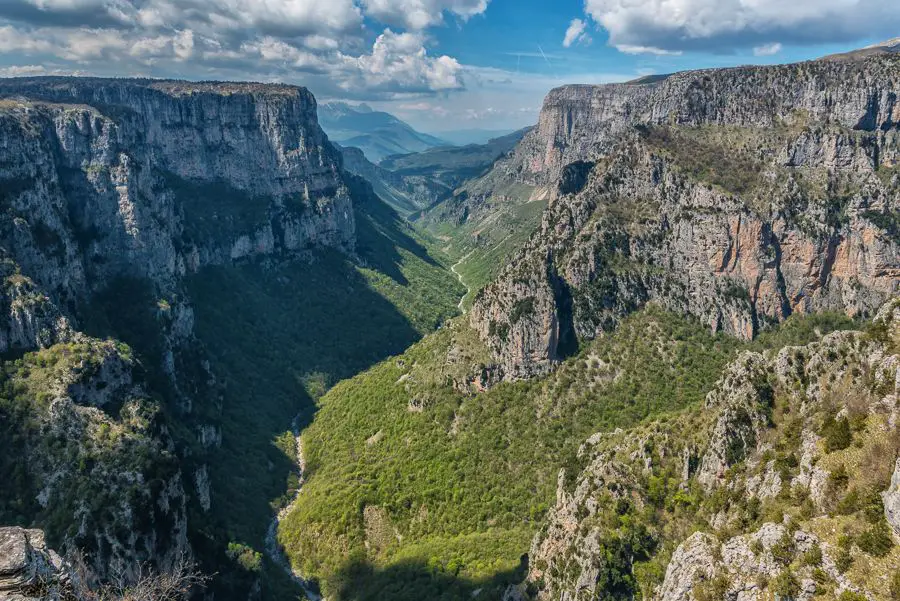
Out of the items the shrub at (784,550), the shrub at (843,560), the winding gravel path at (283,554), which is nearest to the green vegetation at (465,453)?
the winding gravel path at (283,554)

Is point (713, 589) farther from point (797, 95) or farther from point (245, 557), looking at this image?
point (797, 95)

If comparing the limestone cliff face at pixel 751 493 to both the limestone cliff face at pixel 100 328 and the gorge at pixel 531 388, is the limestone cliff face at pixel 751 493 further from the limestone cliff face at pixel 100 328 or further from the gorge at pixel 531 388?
the limestone cliff face at pixel 100 328

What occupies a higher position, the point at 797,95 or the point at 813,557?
the point at 797,95

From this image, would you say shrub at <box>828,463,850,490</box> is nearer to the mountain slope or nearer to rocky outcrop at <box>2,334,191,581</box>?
the mountain slope

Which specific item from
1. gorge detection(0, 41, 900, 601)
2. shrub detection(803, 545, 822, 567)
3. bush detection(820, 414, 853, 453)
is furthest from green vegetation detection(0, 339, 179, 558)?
bush detection(820, 414, 853, 453)

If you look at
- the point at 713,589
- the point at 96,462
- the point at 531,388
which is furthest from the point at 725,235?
the point at 96,462

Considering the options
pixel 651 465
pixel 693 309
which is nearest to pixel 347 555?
pixel 651 465
